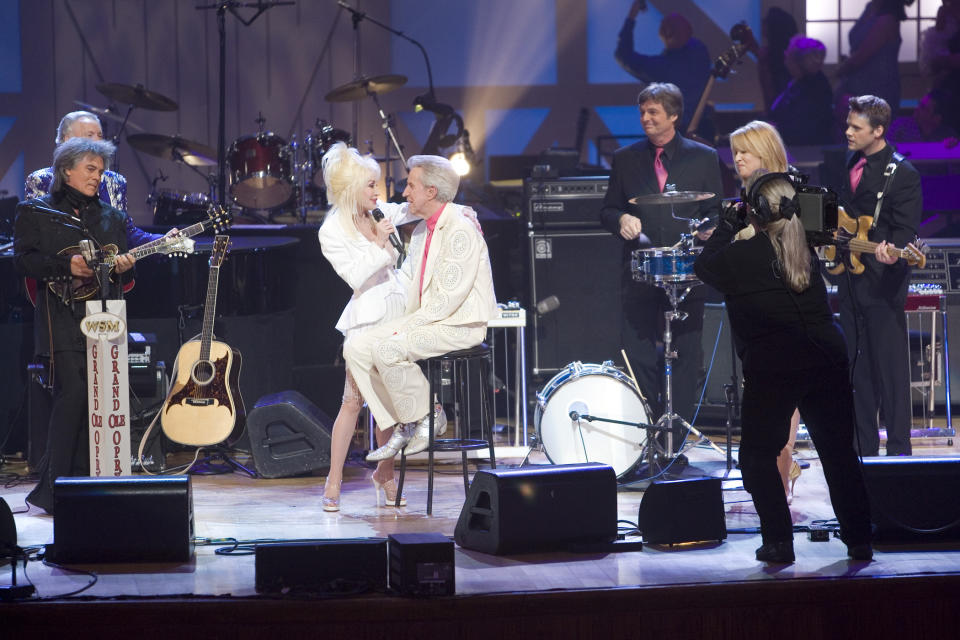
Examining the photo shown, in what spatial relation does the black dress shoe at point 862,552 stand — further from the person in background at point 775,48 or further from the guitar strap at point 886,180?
the person in background at point 775,48

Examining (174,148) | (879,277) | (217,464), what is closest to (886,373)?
(879,277)

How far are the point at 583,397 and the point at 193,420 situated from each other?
2.21 metres

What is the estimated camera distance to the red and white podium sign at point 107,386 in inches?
210

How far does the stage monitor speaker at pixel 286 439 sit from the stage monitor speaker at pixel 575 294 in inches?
69.8

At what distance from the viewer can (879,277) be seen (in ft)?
20.5

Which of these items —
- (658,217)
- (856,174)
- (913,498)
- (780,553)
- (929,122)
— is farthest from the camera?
(929,122)

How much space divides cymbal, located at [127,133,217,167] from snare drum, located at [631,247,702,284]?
429cm

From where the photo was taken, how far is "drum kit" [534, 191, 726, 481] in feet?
19.8

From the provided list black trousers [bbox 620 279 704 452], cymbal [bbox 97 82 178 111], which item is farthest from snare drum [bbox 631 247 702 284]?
cymbal [bbox 97 82 178 111]

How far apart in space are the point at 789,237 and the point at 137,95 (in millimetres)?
5874

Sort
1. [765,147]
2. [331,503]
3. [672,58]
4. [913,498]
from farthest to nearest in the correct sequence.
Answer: [672,58] → [331,503] → [913,498] → [765,147]

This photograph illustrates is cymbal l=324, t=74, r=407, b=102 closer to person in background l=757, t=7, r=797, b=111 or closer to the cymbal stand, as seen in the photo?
the cymbal stand

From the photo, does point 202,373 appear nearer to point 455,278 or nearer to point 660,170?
point 455,278

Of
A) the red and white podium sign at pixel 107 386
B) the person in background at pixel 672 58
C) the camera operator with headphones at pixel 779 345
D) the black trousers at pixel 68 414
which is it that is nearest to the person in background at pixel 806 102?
the person in background at pixel 672 58
